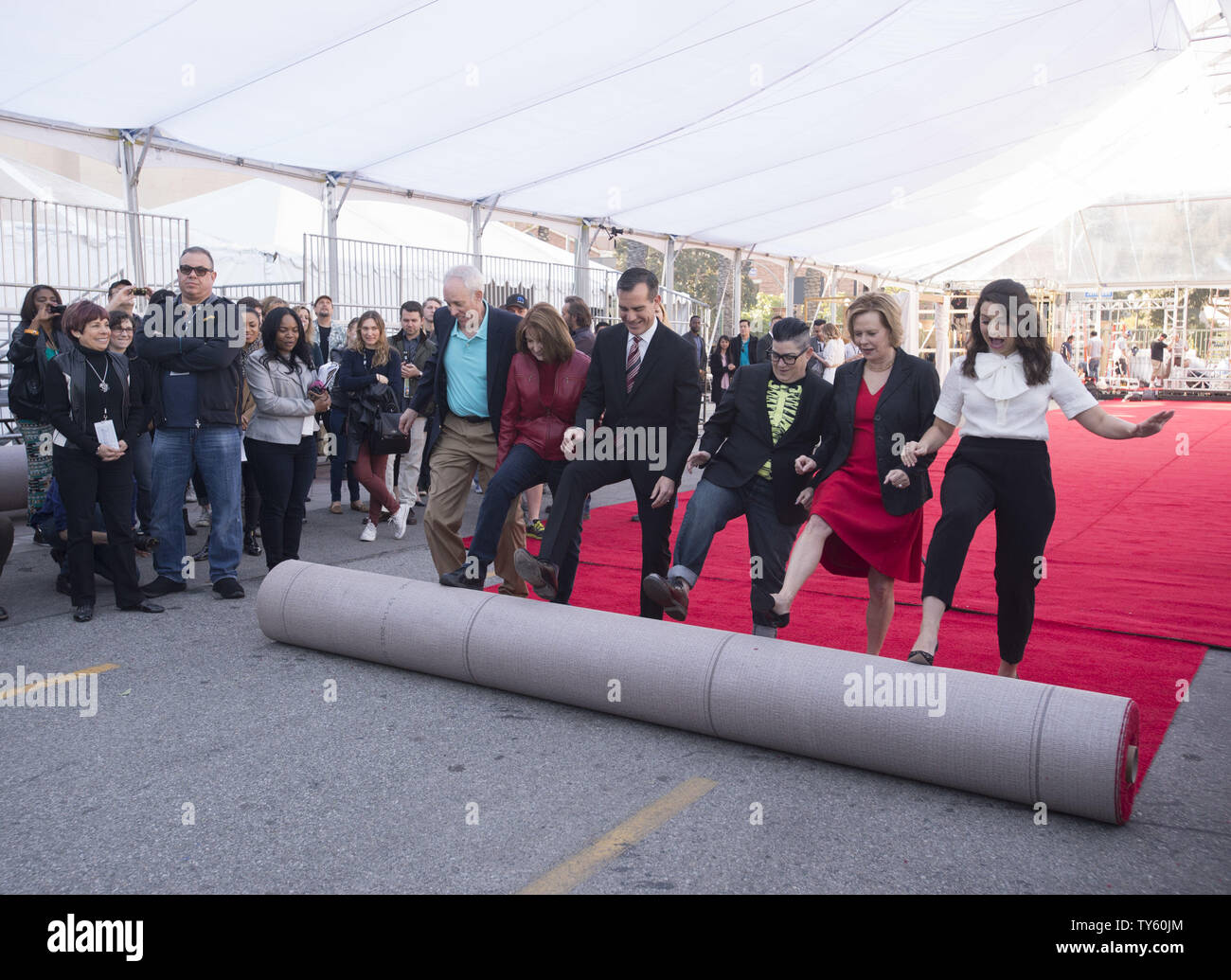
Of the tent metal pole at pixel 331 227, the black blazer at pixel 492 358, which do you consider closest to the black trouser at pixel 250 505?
the black blazer at pixel 492 358

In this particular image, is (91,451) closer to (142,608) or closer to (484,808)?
(142,608)

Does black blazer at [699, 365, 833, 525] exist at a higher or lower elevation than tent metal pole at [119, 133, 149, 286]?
A: lower

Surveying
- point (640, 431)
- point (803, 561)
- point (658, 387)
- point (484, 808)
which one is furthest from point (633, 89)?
point (484, 808)

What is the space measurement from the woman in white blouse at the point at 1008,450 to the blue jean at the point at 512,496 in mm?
1819

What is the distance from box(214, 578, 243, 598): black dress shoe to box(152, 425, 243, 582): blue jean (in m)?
0.03

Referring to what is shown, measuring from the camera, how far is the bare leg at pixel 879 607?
4797 millimetres

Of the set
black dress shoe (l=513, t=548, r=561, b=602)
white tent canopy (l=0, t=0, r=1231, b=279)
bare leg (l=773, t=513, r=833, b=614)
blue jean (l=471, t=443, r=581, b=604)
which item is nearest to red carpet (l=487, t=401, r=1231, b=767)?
blue jean (l=471, t=443, r=581, b=604)

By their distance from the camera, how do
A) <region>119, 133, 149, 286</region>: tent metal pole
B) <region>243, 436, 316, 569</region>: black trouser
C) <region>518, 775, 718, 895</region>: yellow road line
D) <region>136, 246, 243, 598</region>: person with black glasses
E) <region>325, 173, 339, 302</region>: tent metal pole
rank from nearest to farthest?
<region>518, 775, 718, 895</region>: yellow road line
<region>136, 246, 243, 598</region>: person with black glasses
<region>243, 436, 316, 569</region>: black trouser
<region>119, 133, 149, 286</region>: tent metal pole
<region>325, 173, 339, 302</region>: tent metal pole

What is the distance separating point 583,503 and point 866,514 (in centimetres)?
135

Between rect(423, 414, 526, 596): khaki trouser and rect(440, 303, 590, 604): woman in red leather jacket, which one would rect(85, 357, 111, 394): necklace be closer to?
rect(423, 414, 526, 596): khaki trouser

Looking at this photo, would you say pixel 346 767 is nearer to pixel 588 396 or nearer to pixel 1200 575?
pixel 588 396

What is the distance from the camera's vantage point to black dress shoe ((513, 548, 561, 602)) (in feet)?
15.9

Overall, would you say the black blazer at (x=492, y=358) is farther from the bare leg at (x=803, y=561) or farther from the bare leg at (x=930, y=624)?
the bare leg at (x=930, y=624)

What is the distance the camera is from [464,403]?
5.75m
